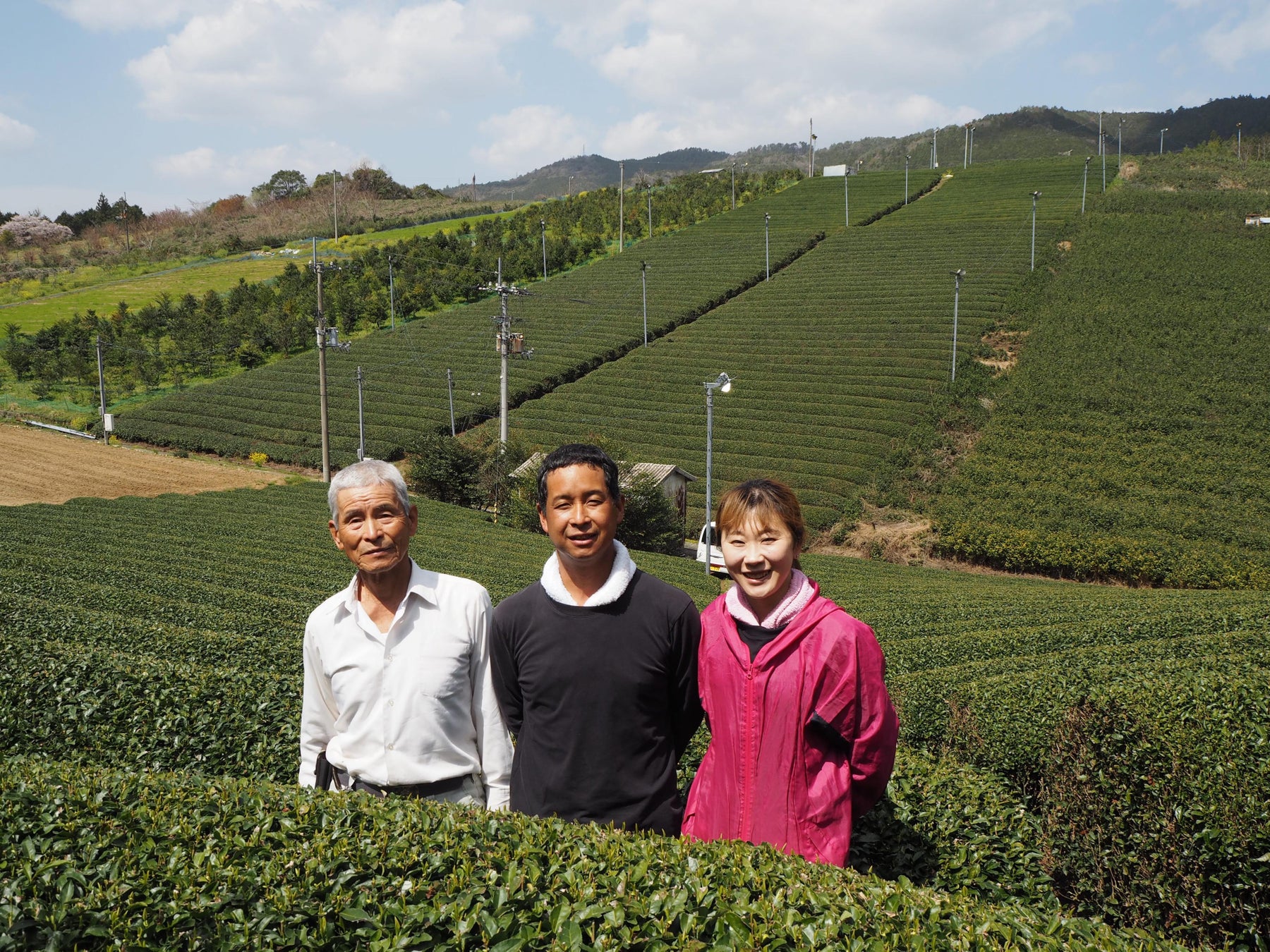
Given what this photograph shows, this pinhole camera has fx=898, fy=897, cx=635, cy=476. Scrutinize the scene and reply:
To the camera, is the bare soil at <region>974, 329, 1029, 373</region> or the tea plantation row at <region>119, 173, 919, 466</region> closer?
the tea plantation row at <region>119, 173, 919, 466</region>

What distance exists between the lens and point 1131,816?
489 cm

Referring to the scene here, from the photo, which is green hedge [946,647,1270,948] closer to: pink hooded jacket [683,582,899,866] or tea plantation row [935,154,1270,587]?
pink hooded jacket [683,582,899,866]

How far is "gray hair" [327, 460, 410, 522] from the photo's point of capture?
11.0 feet

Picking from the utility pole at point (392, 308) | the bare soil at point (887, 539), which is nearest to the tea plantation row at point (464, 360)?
the utility pole at point (392, 308)

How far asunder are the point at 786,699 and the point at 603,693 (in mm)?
645

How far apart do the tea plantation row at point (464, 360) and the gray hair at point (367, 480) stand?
38343mm

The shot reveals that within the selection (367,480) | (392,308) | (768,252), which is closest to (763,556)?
(367,480)

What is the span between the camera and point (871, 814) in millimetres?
4285

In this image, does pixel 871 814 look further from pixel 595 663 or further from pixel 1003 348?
pixel 1003 348

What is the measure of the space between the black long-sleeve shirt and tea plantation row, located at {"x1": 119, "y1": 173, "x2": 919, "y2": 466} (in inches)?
1523

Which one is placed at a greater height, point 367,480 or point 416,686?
point 367,480

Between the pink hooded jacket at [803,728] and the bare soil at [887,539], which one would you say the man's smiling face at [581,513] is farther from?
the bare soil at [887,539]

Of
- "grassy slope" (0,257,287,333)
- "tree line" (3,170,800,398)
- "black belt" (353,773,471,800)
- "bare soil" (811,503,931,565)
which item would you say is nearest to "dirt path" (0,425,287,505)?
"tree line" (3,170,800,398)

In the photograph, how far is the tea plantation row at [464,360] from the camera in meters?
43.3
